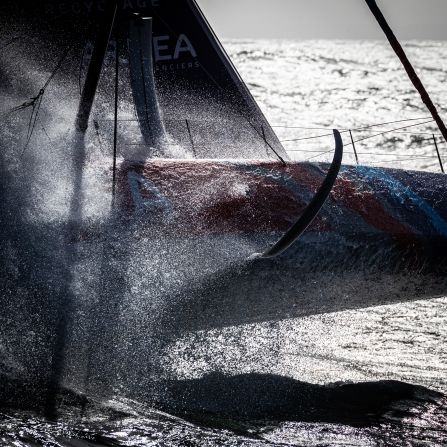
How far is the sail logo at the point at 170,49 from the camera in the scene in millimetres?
9234

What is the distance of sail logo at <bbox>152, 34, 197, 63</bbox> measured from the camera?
9.23 metres

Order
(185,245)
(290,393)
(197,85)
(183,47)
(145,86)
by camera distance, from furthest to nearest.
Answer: (183,47) < (197,85) < (145,86) < (185,245) < (290,393)

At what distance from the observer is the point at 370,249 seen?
6145 millimetres

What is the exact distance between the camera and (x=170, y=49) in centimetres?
930

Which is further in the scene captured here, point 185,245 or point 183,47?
point 183,47

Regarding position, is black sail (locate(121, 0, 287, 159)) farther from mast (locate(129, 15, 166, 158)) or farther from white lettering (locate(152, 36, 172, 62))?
mast (locate(129, 15, 166, 158))

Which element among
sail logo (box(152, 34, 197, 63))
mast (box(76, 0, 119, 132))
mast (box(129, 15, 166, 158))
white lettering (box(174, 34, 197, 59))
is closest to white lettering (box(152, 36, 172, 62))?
sail logo (box(152, 34, 197, 63))

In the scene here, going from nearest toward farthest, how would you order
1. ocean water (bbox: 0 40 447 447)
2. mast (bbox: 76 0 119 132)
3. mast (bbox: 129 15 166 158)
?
ocean water (bbox: 0 40 447 447) → mast (bbox: 76 0 119 132) → mast (bbox: 129 15 166 158)

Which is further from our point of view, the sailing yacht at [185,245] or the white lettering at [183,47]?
the white lettering at [183,47]

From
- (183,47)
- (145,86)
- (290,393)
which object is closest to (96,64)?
(145,86)

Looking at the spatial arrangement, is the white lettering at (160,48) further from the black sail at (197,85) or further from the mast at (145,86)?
the mast at (145,86)

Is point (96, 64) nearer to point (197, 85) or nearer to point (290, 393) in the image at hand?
point (290, 393)

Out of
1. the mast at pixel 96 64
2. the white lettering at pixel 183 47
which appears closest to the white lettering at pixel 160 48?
the white lettering at pixel 183 47

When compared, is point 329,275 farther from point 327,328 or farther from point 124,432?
point 124,432
